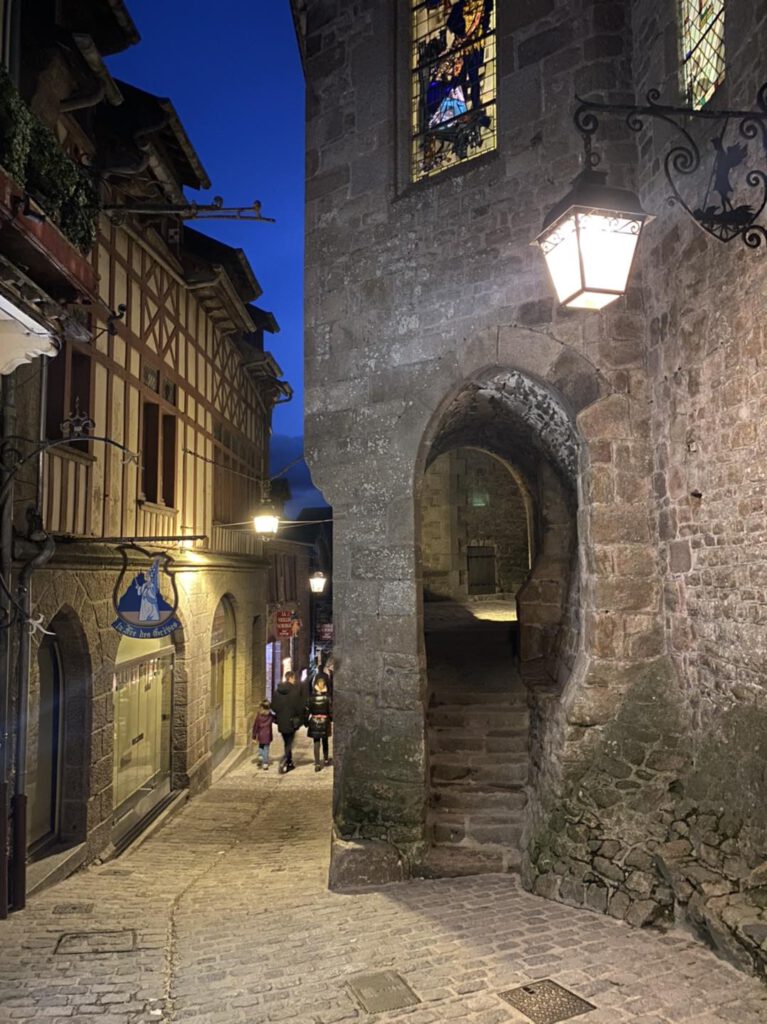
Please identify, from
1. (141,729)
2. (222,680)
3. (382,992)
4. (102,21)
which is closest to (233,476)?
(222,680)

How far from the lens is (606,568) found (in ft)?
18.6

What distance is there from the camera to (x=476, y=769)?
7012mm

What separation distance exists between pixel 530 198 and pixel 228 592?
370 inches

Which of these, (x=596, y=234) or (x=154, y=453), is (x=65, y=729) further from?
(x=596, y=234)

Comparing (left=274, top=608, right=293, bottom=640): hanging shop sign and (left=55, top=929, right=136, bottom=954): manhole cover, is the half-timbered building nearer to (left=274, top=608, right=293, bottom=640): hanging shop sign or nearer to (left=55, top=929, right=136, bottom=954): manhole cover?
(left=55, top=929, right=136, bottom=954): manhole cover

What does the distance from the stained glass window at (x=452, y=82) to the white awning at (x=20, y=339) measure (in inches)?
163

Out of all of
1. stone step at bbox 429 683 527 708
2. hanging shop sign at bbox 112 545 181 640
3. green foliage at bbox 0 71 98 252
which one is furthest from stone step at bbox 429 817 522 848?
green foliage at bbox 0 71 98 252

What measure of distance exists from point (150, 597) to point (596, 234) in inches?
224

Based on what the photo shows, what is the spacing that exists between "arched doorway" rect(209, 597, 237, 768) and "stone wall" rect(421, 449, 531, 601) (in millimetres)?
5278

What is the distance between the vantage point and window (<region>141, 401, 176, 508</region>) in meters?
9.66

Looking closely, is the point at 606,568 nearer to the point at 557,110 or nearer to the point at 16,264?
the point at 557,110

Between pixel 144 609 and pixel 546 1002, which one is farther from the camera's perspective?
pixel 144 609

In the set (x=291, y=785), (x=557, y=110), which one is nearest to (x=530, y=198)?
(x=557, y=110)

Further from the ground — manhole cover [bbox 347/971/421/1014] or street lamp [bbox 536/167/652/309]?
street lamp [bbox 536/167/652/309]
